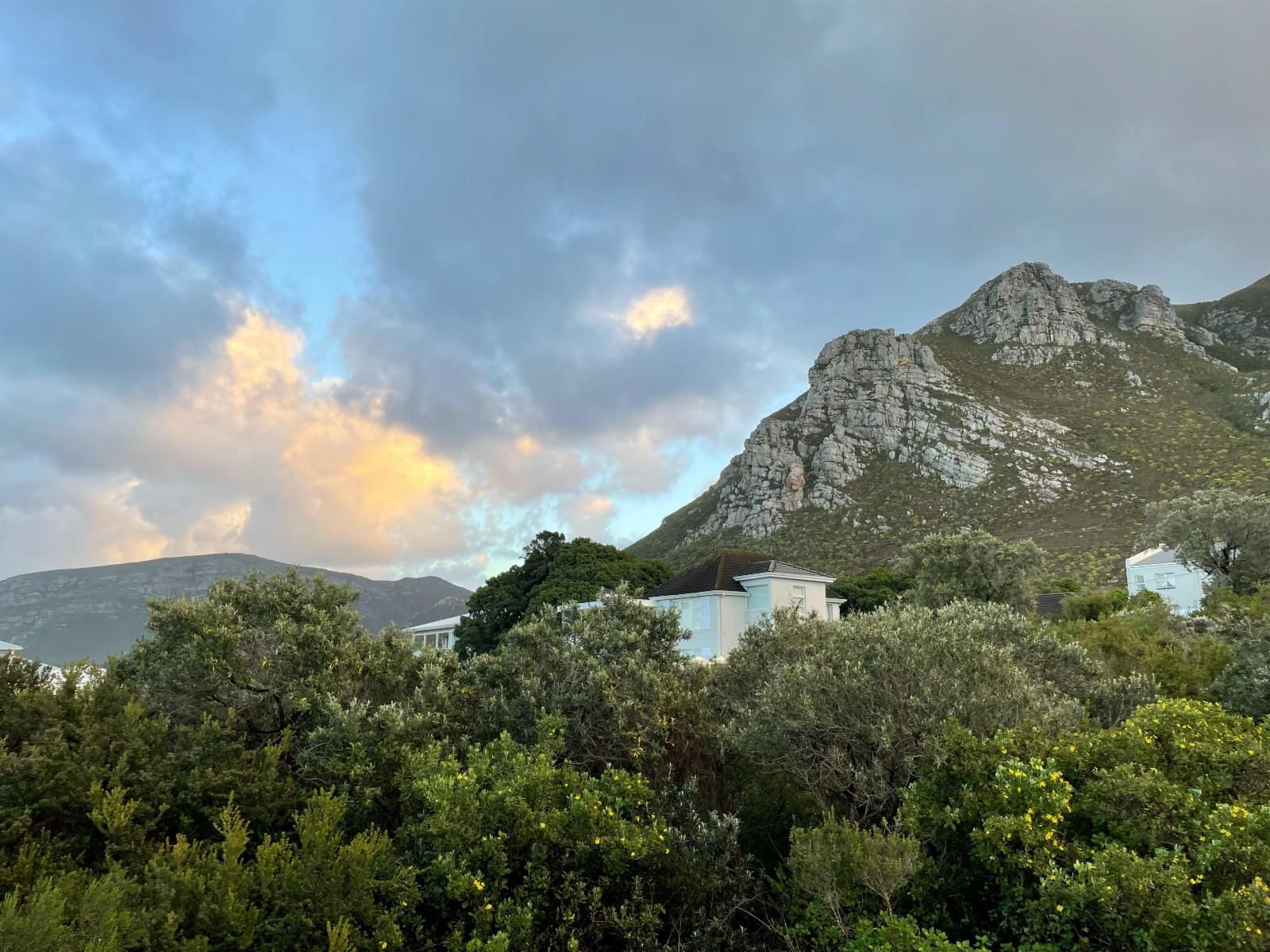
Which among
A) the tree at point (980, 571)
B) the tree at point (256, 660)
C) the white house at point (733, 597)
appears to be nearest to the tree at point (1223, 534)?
the tree at point (980, 571)

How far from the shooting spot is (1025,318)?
335 ft

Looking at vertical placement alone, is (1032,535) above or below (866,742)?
above

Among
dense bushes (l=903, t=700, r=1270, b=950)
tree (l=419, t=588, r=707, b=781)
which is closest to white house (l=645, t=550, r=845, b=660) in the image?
tree (l=419, t=588, r=707, b=781)

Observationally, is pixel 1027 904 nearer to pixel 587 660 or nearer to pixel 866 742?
pixel 866 742

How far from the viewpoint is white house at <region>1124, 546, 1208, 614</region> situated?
152 feet

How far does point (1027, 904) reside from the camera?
6.44 m

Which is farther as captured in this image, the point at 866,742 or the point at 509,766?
the point at 866,742

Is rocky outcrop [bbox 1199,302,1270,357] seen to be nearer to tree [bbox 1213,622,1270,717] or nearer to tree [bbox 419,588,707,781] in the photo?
tree [bbox 1213,622,1270,717]

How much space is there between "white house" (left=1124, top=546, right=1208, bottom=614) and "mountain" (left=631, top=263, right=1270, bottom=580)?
2.70 meters

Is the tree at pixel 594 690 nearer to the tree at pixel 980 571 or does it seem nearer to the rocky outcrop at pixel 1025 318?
the tree at pixel 980 571

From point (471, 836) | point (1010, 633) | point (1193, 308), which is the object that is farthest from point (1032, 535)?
point (1193, 308)

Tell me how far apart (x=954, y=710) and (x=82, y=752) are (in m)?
11.0

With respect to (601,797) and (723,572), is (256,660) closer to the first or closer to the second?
(601,797)

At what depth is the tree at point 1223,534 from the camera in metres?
32.5
